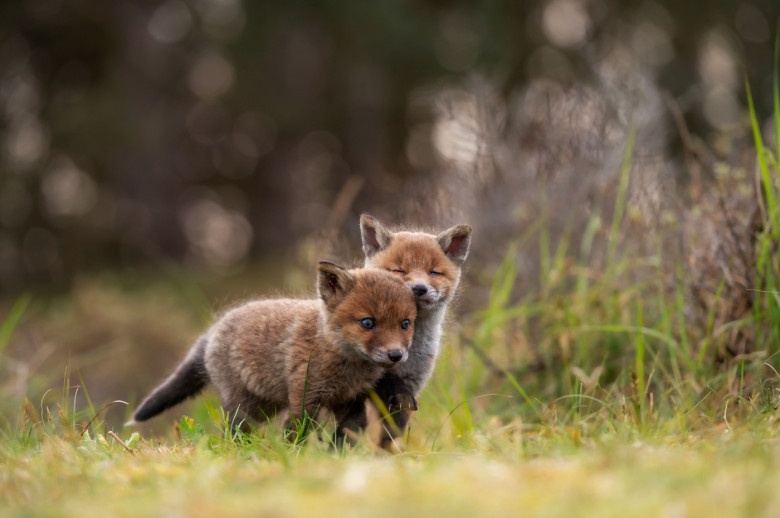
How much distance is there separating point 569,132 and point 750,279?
327 centimetres

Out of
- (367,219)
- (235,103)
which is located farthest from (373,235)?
(235,103)

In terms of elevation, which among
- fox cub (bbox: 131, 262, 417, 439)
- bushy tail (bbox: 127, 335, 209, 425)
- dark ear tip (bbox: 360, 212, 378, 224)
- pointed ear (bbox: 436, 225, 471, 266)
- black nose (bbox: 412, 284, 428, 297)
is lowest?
bushy tail (bbox: 127, 335, 209, 425)

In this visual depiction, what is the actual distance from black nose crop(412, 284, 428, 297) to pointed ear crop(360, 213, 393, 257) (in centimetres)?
66

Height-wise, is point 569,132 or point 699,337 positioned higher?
point 569,132

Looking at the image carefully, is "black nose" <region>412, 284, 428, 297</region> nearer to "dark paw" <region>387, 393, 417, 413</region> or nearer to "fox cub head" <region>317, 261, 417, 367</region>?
"fox cub head" <region>317, 261, 417, 367</region>

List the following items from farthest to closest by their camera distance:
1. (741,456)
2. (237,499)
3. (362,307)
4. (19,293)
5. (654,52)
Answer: (654,52), (19,293), (362,307), (741,456), (237,499)

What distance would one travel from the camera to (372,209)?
28.3 ft

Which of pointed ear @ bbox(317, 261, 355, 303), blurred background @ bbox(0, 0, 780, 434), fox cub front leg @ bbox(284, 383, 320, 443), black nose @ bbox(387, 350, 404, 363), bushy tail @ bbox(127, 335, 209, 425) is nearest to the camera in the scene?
black nose @ bbox(387, 350, 404, 363)

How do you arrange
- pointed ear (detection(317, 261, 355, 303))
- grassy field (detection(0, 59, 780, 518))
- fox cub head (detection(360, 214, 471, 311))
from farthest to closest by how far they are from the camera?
fox cub head (detection(360, 214, 471, 311)) < pointed ear (detection(317, 261, 355, 303)) < grassy field (detection(0, 59, 780, 518))

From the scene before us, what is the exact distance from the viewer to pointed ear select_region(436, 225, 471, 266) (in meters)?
4.78

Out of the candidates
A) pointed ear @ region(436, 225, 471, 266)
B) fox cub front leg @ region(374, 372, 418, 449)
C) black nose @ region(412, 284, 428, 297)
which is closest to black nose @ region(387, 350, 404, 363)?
fox cub front leg @ region(374, 372, 418, 449)

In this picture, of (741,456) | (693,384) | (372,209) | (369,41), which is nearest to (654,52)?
(369,41)

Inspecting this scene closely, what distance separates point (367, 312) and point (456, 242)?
43.8 inches

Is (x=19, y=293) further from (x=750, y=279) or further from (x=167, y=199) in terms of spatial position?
(x=750, y=279)
